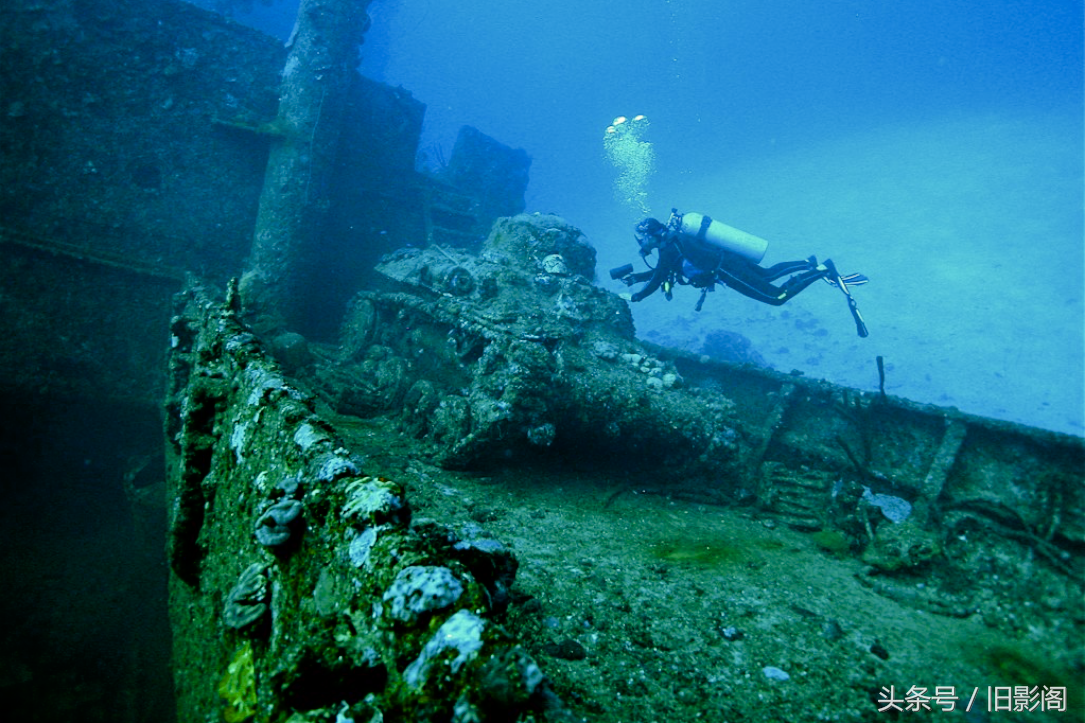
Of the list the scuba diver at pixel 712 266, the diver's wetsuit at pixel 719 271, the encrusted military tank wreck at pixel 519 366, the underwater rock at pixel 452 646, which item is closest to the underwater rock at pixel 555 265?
the encrusted military tank wreck at pixel 519 366

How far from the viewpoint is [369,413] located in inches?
281

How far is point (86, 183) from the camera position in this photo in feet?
29.1

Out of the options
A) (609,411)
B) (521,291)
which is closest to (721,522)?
(609,411)

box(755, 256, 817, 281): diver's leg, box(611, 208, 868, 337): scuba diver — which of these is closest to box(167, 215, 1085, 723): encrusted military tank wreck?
box(611, 208, 868, 337): scuba diver

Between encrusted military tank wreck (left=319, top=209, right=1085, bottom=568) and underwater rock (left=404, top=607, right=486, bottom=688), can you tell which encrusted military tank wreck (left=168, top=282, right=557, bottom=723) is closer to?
underwater rock (left=404, top=607, right=486, bottom=688)

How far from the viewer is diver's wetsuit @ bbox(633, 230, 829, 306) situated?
996cm

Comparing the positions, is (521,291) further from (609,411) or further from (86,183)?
(86,183)

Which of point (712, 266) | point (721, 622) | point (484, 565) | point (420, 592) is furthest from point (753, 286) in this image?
point (420, 592)

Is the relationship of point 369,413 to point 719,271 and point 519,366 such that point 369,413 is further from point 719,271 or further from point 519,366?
point 719,271

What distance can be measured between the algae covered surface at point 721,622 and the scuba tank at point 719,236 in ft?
21.5

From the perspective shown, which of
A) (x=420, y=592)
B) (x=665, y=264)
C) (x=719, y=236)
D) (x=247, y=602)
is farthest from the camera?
(x=719, y=236)

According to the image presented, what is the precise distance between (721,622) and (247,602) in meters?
2.97

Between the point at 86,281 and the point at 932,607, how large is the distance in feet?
40.4

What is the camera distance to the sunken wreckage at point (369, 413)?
1623mm
